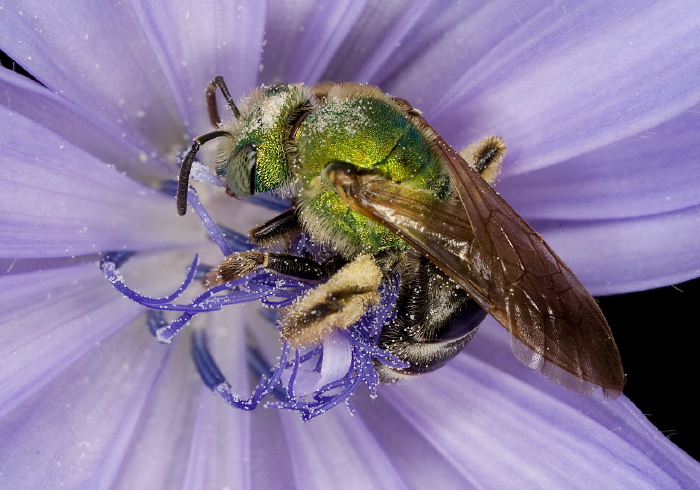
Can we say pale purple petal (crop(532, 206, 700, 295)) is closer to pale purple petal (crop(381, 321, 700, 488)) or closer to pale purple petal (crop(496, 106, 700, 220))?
pale purple petal (crop(496, 106, 700, 220))

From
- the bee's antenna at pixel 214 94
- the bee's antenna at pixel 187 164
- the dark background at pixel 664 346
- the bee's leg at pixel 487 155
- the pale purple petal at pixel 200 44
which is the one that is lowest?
the dark background at pixel 664 346

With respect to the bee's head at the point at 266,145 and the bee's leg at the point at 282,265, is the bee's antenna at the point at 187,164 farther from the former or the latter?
the bee's leg at the point at 282,265

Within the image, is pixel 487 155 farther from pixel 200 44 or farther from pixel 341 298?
pixel 200 44

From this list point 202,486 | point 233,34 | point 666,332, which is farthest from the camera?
point 666,332

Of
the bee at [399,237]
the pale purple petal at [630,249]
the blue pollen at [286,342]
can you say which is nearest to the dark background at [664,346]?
the pale purple petal at [630,249]

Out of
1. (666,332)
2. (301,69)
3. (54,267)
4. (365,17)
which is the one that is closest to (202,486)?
(54,267)

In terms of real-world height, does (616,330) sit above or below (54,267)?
below

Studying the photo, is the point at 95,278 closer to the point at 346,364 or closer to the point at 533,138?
the point at 346,364
